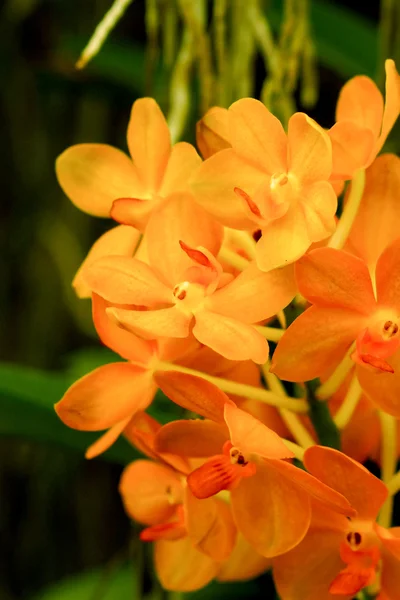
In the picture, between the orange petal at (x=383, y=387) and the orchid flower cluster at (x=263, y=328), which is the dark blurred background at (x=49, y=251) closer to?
the orchid flower cluster at (x=263, y=328)

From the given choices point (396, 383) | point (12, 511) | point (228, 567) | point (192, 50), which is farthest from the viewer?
point (12, 511)

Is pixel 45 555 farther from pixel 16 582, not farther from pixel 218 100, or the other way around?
pixel 218 100

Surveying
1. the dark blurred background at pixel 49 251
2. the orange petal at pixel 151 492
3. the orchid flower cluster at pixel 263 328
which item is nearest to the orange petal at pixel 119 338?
the orchid flower cluster at pixel 263 328

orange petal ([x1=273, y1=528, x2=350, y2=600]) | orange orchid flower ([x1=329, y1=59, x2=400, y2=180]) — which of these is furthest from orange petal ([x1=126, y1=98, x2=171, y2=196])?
orange petal ([x1=273, y1=528, x2=350, y2=600])

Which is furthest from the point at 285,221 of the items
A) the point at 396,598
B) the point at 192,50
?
the point at 192,50

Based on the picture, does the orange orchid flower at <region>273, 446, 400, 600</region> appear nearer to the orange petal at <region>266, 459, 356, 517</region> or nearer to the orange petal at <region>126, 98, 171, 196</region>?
the orange petal at <region>266, 459, 356, 517</region>

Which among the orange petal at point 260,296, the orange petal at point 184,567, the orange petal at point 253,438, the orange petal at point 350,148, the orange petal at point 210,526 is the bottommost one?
the orange petal at point 184,567
